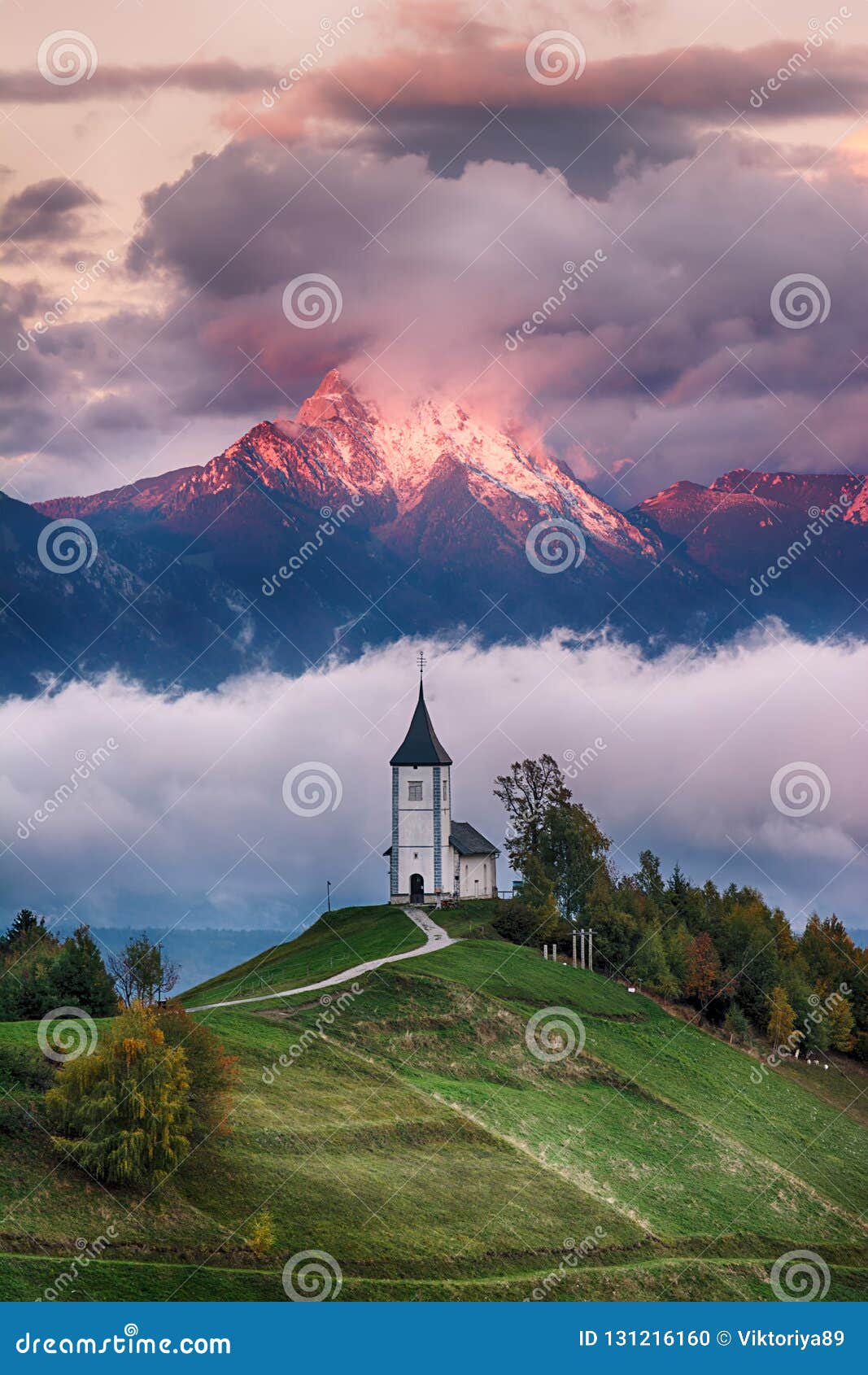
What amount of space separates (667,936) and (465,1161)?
45847 mm

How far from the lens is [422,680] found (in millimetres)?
110500

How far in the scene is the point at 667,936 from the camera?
4090 inches

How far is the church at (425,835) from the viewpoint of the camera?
105m

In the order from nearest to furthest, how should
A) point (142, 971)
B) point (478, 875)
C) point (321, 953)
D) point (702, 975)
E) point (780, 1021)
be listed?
1. point (142, 971)
2. point (321, 953)
3. point (780, 1021)
4. point (702, 975)
5. point (478, 875)

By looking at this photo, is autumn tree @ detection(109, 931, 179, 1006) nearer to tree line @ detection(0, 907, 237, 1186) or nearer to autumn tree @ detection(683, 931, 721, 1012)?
tree line @ detection(0, 907, 237, 1186)

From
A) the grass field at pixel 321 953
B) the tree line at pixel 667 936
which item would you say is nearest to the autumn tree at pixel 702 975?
the tree line at pixel 667 936

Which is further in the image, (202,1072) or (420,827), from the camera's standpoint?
(420,827)

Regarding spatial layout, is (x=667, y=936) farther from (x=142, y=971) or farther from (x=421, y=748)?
(x=142, y=971)

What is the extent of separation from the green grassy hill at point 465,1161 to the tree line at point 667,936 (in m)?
4.38

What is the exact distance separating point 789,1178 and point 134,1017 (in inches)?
1482

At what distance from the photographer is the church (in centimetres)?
10488

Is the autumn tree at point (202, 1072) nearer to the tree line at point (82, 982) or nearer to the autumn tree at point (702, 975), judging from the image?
the tree line at point (82, 982)

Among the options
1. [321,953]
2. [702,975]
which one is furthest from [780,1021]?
[321,953]

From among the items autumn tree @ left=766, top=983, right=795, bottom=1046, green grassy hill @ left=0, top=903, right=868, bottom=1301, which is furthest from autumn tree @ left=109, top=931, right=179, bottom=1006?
autumn tree @ left=766, top=983, right=795, bottom=1046
